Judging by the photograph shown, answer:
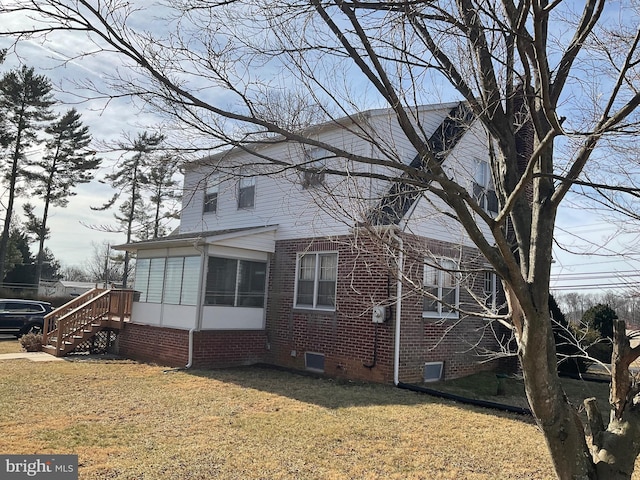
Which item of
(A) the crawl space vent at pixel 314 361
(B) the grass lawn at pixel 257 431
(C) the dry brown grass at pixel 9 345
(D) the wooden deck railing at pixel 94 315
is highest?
(D) the wooden deck railing at pixel 94 315

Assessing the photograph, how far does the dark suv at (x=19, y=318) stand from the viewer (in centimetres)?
1872

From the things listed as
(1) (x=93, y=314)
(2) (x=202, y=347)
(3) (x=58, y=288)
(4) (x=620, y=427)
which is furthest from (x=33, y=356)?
(3) (x=58, y=288)

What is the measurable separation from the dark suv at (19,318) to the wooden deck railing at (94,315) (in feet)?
12.7

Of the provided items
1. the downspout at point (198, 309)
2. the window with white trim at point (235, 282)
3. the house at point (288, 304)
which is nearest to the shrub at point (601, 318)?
the house at point (288, 304)

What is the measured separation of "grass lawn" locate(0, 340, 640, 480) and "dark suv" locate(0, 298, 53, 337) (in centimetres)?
957

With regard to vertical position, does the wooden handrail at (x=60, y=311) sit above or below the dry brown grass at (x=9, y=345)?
above

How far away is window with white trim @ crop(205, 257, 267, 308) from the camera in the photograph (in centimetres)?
1257

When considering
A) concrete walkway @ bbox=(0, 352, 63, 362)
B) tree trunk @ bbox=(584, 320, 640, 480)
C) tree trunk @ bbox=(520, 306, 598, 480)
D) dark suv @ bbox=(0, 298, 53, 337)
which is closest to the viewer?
tree trunk @ bbox=(520, 306, 598, 480)

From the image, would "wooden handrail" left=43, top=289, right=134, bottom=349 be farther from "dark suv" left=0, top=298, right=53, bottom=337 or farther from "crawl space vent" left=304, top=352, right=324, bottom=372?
"crawl space vent" left=304, top=352, right=324, bottom=372

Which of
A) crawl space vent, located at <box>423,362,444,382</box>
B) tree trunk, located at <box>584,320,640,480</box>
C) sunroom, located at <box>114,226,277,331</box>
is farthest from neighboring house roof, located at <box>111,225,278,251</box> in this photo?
tree trunk, located at <box>584,320,640,480</box>

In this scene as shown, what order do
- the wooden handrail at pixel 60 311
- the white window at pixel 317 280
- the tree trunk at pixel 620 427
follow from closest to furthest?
1. the tree trunk at pixel 620 427
2. the white window at pixel 317 280
3. the wooden handrail at pixel 60 311

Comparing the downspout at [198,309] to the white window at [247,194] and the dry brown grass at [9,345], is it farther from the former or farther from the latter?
the dry brown grass at [9,345]

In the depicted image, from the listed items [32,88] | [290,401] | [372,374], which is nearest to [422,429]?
[290,401]

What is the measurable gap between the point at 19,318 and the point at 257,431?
16521mm
